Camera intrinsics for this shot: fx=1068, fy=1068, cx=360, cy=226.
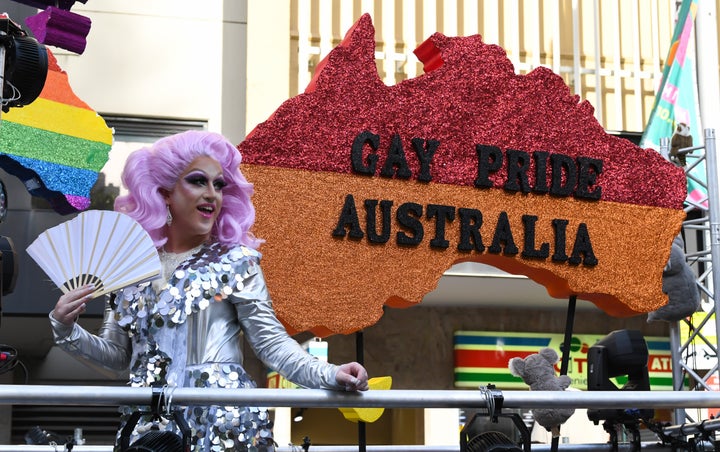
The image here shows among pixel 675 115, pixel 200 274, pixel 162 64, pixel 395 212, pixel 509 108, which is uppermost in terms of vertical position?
pixel 162 64

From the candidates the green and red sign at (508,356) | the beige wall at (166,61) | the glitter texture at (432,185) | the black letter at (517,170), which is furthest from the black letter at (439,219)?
the green and red sign at (508,356)

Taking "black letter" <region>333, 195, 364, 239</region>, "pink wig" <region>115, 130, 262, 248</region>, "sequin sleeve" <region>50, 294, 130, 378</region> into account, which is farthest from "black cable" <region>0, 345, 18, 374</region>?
"black letter" <region>333, 195, 364, 239</region>

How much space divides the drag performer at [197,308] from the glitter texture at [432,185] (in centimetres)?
76

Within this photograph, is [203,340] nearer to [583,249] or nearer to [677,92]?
[583,249]

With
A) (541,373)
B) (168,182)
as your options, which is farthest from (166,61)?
(168,182)

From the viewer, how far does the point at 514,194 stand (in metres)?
4.18

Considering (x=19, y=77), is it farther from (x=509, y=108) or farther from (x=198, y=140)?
(x=509, y=108)

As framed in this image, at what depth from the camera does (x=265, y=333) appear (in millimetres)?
2779

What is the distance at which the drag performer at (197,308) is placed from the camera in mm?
2654

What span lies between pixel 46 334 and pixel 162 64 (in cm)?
254

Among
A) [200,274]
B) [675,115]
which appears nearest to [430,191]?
[200,274]

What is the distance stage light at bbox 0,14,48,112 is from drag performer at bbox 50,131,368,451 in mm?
374

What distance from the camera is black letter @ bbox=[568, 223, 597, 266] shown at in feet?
13.8

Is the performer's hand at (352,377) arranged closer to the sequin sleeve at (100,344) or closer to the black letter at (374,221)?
the sequin sleeve at (100,344)
